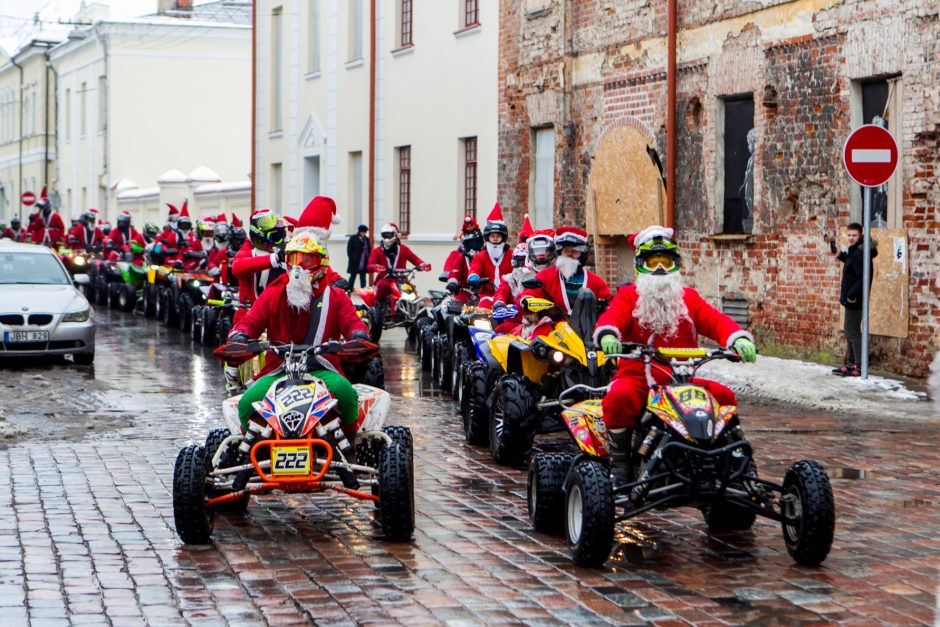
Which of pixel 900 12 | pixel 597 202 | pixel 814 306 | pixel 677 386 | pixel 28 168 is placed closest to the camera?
pixel 677 386

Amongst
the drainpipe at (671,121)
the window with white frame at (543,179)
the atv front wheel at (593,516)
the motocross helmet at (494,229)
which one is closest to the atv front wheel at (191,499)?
the atv front wheel at (593,516)

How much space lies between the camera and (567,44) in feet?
79.7

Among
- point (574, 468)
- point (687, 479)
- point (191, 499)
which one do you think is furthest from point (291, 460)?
point (687, 479)

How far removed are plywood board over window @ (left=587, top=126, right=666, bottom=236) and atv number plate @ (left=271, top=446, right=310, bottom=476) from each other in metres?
14.1

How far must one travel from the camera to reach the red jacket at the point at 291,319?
8.97 m

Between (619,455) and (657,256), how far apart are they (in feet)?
3.48

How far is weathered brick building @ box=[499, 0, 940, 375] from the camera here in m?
16.4

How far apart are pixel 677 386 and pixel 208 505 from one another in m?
2.43

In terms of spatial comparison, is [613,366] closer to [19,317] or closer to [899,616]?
[899,616]

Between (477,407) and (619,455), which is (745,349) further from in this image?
(477,407)

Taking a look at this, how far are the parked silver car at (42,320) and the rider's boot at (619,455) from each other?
1213cm

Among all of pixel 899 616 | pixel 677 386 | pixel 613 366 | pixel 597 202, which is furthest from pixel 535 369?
pixel 597 202

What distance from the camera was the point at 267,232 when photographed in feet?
45.9

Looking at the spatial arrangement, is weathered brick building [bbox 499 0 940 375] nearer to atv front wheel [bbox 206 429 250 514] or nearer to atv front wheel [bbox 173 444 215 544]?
atv front wheel [bbox 206 429 250 514]
